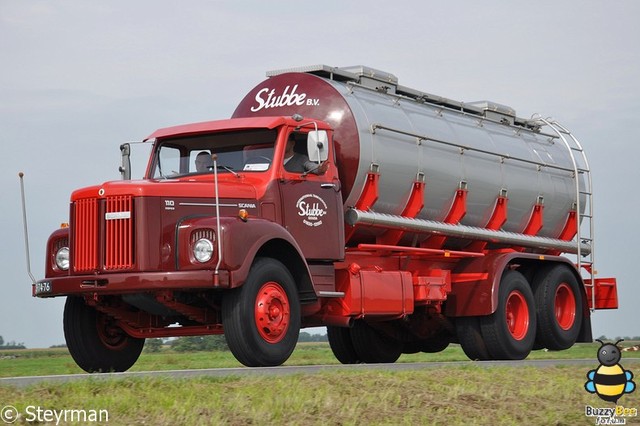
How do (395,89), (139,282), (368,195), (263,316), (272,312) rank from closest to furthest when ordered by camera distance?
(139,282) → (263,316) → (272,312) → (368,195) → (395,89)

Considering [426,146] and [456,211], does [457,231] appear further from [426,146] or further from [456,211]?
[426,146]

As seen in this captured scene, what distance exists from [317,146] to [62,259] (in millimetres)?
3633

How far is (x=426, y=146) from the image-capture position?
1867 cm

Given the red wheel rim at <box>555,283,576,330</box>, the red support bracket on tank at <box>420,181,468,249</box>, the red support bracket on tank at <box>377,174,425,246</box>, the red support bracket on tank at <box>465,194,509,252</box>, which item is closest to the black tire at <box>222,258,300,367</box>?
the red support bracket on tank at <box>377,174,425,246</box>

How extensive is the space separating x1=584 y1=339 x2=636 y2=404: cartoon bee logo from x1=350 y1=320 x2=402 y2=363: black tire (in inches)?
352

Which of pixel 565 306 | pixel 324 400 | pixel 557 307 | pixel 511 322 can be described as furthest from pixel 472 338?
pixel 324 400

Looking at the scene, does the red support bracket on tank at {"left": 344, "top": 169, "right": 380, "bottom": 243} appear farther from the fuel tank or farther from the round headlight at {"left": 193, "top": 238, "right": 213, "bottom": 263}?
the round headlight at {"left": 193, "top": 238, "right": 213, "bottom": 263}

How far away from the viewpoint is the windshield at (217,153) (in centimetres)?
1562

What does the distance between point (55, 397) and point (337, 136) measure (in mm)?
7914

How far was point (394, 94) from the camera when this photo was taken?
19.1 m

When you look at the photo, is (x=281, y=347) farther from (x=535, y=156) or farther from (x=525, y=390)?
(x=535, y=156)

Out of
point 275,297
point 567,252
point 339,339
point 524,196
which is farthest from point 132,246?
point 567,252

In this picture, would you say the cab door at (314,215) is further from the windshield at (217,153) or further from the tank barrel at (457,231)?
the tank barrel at (457,231)

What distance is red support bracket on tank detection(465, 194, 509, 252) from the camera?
2050 centimetres
